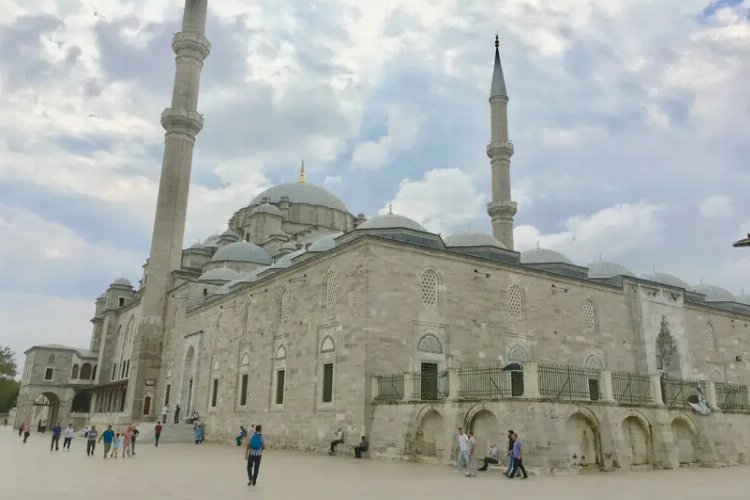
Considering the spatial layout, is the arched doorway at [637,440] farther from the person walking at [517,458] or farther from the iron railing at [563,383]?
the person walking at [517,458]

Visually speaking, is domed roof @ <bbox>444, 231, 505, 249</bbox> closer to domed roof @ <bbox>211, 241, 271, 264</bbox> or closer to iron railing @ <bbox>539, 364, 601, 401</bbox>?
iron railing @ <bbox>539, 364, 601, 401</bbox>

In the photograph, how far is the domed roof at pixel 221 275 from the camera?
88.2 feet

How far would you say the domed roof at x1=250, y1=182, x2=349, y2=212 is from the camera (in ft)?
120

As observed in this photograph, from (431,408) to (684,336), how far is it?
13.3 metres

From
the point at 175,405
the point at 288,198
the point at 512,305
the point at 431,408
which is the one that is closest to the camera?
the point at 431,408

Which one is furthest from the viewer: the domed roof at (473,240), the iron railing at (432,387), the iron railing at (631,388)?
the domed roof at (473,240)

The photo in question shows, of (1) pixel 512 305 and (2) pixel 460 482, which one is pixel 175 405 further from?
(2) pixel 460 482

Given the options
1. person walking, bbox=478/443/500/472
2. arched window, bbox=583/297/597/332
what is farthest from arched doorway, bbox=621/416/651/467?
arched window, bbox=583/297/597/332

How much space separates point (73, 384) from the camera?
123ft

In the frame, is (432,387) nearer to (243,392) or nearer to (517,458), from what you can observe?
(517,458)

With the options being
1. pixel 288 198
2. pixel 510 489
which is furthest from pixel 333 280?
pixel 288 198

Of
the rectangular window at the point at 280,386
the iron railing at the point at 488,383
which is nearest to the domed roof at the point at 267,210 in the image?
the rectangular window at the point at 280,386

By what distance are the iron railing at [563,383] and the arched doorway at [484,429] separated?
1.14 m

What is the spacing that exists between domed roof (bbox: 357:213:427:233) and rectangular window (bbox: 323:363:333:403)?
4.86 meters
